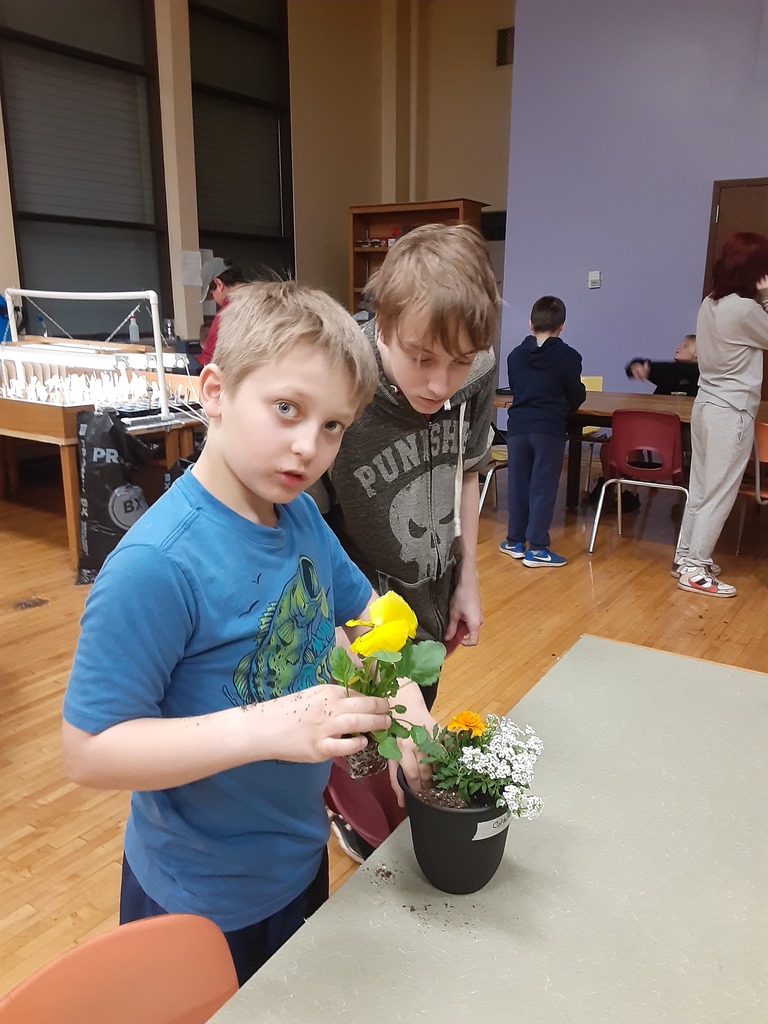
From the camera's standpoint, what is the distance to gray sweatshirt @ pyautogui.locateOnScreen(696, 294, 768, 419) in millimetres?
3293

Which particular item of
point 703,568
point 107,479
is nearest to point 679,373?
point 703,568

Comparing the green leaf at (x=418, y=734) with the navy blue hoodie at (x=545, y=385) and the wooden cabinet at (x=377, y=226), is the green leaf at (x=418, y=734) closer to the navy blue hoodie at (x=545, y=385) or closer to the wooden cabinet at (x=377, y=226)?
the navy blue hoodie at (x=545, y=385)

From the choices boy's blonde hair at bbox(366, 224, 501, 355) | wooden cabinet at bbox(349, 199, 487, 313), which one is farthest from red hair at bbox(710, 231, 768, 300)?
wooden cabinet at bbox(349, 199, 487, 313)

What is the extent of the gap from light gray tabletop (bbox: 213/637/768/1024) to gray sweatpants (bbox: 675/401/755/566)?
2732 millimetres

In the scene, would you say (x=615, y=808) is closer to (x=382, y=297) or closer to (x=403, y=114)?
(x=382, y=297)

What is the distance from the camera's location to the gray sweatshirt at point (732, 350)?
10.8ft

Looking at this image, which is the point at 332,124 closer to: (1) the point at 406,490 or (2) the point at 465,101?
(2) the point at 465,101

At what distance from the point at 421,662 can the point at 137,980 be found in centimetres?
37

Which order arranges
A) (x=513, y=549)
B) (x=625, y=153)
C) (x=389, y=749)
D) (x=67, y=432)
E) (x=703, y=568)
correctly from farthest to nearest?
1. (x=625, y=153)
2. (x=513, y=549)
3. (x=703, y=568)
4. (x=67, y=432)
5. (x=389, y=749)

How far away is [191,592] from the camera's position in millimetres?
733

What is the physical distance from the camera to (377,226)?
794cm

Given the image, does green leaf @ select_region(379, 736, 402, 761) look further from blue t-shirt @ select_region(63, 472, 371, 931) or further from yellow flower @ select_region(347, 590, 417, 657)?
blue t-shirt @ select_region(63, 472, 371, 931)

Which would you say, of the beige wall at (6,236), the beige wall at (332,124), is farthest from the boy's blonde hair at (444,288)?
the beige wall at (332,124)

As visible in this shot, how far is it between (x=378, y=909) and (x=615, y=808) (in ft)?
1.05
